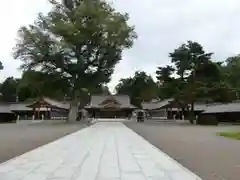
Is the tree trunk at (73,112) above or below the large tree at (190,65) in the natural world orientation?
below

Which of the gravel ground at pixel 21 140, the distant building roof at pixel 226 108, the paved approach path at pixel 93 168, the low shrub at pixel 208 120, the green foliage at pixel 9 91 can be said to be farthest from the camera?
the green foliage at pixel 9 91

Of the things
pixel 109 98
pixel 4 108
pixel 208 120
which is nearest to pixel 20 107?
→ pixel 4 108

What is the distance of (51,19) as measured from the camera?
44.1m

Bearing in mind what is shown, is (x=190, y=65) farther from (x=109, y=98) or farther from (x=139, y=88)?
(x=139, y=88)

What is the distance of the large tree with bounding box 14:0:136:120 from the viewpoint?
4297 cm

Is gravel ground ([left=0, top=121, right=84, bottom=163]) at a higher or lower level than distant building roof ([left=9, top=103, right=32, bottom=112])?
lower

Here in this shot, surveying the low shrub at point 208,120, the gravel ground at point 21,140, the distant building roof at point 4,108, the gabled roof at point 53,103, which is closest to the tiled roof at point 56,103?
the gabled roof at point 53,103

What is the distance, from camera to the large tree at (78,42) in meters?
43.0

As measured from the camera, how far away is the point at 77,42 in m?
43.4

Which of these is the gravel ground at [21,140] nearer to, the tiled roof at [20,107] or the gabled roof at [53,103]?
the gabled roof at [53,103]

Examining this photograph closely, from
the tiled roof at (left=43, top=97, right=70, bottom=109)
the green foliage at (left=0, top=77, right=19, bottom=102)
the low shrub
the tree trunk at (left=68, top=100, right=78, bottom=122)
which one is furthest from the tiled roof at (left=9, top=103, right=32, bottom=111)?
the low shrub

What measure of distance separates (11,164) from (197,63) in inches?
1490

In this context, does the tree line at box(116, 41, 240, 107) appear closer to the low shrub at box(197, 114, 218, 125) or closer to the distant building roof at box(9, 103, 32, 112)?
the low shrub at box(197, 114, 218, 125)

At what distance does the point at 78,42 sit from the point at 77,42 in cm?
12
